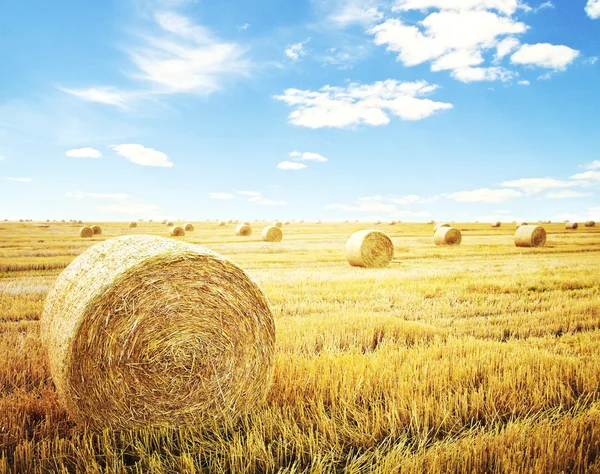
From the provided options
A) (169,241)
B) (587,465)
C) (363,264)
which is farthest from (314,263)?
(587,465)

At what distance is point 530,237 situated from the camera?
87.5ft

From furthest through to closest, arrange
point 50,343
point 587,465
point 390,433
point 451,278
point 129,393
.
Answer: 1. point 451,278
2. point 50,343
3. point 129,393
4. point 390,433
5. point 587,465

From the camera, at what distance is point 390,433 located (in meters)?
3.75

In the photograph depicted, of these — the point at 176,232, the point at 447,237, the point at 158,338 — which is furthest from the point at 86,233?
the point at 158,338

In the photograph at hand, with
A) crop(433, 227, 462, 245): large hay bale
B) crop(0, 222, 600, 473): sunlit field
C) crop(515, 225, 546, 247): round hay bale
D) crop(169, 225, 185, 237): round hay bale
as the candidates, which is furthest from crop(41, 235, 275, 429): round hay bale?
crop(169, 225, 185, 237): round hay bale

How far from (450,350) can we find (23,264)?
16.8 m

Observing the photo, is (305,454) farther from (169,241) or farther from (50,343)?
(50,343)

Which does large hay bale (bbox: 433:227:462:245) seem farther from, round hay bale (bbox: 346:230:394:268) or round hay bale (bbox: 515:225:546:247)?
round hay bale (bbox: 346:230:394:268)

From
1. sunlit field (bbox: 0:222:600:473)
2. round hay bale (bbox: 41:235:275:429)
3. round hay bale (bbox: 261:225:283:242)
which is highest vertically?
round hay bale (bbox: 261:225:283:242)

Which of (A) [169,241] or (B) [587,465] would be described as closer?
(B) [587,465]

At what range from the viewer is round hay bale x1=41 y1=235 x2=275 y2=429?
3965 mm

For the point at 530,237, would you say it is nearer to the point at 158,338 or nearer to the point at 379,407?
the point at 379,407

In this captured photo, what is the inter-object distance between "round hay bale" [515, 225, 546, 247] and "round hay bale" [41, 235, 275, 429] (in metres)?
26.5

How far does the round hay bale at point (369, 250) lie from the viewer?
17000mm
